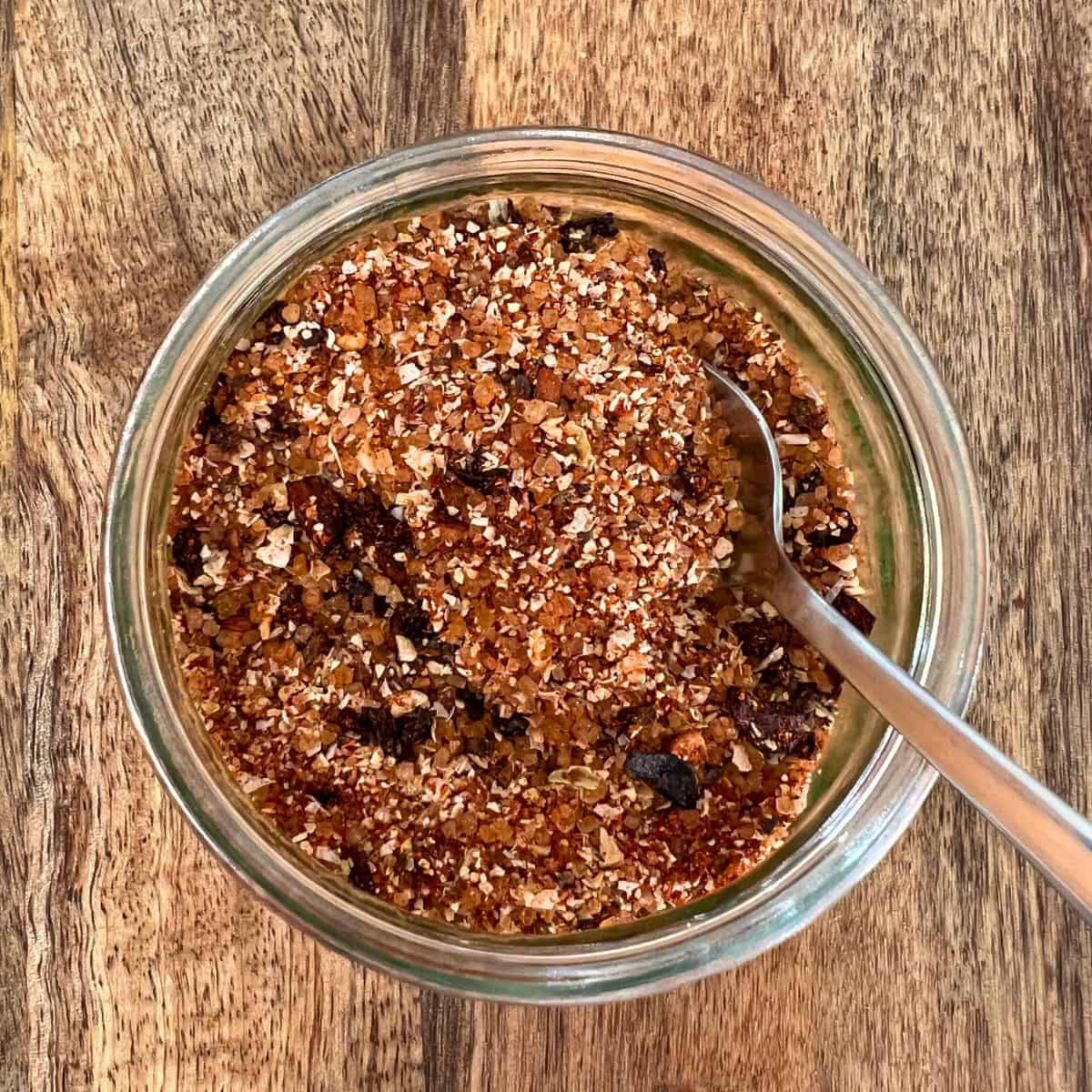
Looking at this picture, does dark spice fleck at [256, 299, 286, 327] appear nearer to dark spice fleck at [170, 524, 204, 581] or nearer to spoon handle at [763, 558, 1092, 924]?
dark spice fleck at [170, 524, 204, 581]

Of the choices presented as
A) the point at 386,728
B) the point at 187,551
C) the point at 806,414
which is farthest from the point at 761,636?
the point at 187,551

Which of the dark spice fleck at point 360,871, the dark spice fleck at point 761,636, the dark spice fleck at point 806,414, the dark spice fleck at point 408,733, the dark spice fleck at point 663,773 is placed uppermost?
the dark spice fleck at point 806,414

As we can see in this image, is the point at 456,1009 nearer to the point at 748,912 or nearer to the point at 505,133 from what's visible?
the point at 748,912

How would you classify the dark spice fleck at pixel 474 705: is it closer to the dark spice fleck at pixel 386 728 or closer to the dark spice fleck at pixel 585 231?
the dark spice fleck at pixel 386 728

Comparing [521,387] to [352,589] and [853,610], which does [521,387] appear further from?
[853,610]

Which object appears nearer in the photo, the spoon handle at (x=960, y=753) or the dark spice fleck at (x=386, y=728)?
the spoon handle at (x=960, y=753)

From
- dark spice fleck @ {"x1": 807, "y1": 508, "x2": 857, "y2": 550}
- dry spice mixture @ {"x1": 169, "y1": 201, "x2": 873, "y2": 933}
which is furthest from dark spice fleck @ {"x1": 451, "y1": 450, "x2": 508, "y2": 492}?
dark spice fleck @ {"x1": 807, "y1": 508, "x2": 857, "y2": 550}

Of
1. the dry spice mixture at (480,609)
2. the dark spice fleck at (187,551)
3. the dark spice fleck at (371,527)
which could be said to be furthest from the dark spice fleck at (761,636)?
the dark spice fleck at (187,551)
